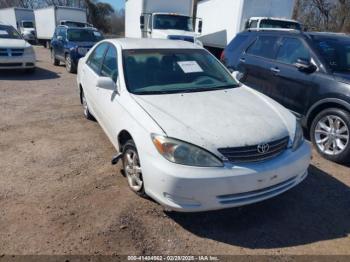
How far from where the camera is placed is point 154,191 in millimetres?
2887

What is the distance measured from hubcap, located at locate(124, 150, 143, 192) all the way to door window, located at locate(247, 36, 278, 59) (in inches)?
143

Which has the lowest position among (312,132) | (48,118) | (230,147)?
(48,118)

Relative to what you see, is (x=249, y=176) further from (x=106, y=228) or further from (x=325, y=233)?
(x=106, y=228)

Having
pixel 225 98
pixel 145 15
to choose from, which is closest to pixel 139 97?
pixel 225 98

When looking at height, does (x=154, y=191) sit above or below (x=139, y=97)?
below

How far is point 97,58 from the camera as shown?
16.4 ft

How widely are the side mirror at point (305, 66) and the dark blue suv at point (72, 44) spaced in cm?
837

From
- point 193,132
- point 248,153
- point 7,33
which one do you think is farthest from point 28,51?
point 248,153

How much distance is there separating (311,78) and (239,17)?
26.3ft

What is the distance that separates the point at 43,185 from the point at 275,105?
2.90 meters

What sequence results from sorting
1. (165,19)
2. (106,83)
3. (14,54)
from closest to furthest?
1. (106,83)
2. (14,54)
3. (165,19)

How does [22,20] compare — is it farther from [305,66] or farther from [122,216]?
[122,216]

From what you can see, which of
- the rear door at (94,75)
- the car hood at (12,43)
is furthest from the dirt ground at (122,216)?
the car hood at (12,43)

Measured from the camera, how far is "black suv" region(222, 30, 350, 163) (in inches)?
176
